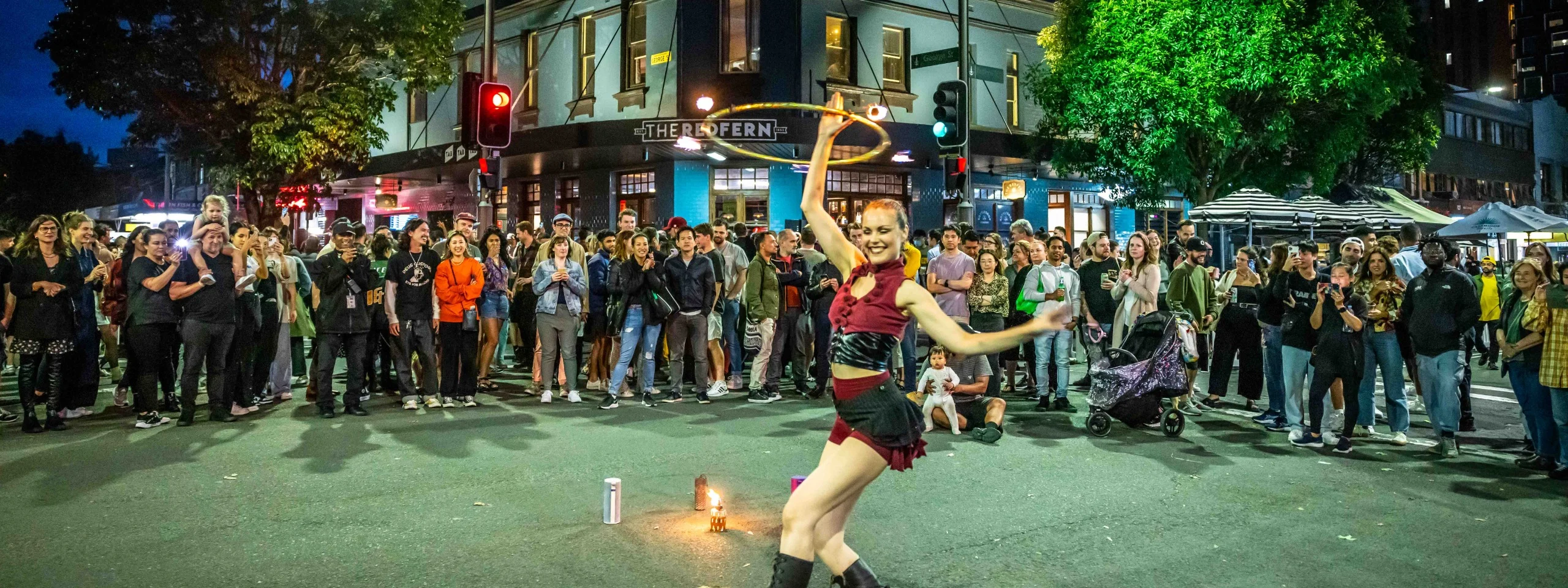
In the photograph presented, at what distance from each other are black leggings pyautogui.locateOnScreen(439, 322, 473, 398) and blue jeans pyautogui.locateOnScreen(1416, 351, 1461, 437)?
9001mm

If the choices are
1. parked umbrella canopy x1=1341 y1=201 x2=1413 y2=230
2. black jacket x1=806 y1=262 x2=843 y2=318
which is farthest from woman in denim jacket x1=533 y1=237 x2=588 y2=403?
parked umbrella canopy x1=1341 y1=201 x2=1413 y2=230

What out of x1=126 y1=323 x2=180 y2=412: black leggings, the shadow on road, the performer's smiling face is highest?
the performer's smiling face

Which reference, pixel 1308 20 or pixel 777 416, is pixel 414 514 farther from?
pixel 1308 20

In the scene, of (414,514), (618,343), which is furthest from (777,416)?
(414,514)

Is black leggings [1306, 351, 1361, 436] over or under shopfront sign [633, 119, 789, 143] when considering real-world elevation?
under

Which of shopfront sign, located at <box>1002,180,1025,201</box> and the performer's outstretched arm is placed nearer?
the performer's outstretched arm

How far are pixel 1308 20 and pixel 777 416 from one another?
18.0 m

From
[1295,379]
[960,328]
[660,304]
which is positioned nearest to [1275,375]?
[1295,379]

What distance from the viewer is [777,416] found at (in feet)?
33.1

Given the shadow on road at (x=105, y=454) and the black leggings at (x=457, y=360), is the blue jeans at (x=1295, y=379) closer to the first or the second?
the black leggings at (x=457, y=360)

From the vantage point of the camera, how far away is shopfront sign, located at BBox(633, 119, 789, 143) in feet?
64.8

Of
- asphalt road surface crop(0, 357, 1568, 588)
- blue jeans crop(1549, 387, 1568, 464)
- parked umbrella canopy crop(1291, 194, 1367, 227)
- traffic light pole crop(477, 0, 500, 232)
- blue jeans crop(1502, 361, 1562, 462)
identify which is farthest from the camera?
parked umbrella canopy crop(1291, 194, 1367, 227)

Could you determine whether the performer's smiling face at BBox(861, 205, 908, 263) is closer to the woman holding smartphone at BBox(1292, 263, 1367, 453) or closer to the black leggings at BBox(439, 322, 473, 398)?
the woman holding smartphone at BBox(1292, 263, 1367, 453)

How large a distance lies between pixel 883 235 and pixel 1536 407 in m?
6.77
